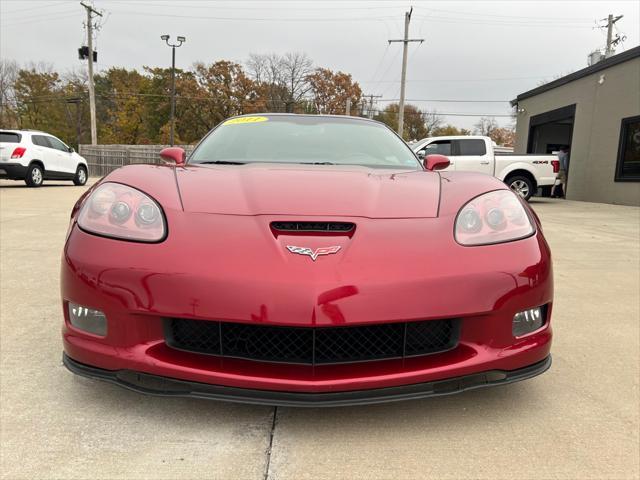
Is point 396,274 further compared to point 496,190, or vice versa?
point 496,190

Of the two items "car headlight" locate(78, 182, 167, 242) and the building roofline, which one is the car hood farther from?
the building roofline

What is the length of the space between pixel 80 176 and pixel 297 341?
623 inches

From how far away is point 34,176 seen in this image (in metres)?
13.0

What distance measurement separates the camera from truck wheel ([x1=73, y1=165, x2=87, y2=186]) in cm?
1482

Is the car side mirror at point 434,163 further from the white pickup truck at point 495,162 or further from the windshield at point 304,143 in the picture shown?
the white pickup truck at point 495,162

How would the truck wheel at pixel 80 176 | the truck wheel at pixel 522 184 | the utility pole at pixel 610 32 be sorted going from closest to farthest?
the truck wheel at pixel 522 184 → the truck wheel at pixel 80 176 → the utility pole at pixel 610 32

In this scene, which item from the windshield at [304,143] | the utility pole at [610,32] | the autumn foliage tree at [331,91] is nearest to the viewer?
the windshield at [304,143]

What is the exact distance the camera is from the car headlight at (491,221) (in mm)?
1601

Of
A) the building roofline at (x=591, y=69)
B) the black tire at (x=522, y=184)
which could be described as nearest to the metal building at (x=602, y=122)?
the building roofline at (x=591, y=69)

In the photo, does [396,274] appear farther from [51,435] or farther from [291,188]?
[51,435]

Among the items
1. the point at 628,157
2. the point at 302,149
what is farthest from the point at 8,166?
the point at 628,157

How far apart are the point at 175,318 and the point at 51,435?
1.86 ft

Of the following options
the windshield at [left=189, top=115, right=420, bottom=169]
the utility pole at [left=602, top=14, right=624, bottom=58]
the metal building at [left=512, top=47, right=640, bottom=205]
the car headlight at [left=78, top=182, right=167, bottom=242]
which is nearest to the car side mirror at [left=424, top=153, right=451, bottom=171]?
the windshield at [left=189, top=115, right=420, bottom=169]

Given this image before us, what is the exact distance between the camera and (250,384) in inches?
54.6
